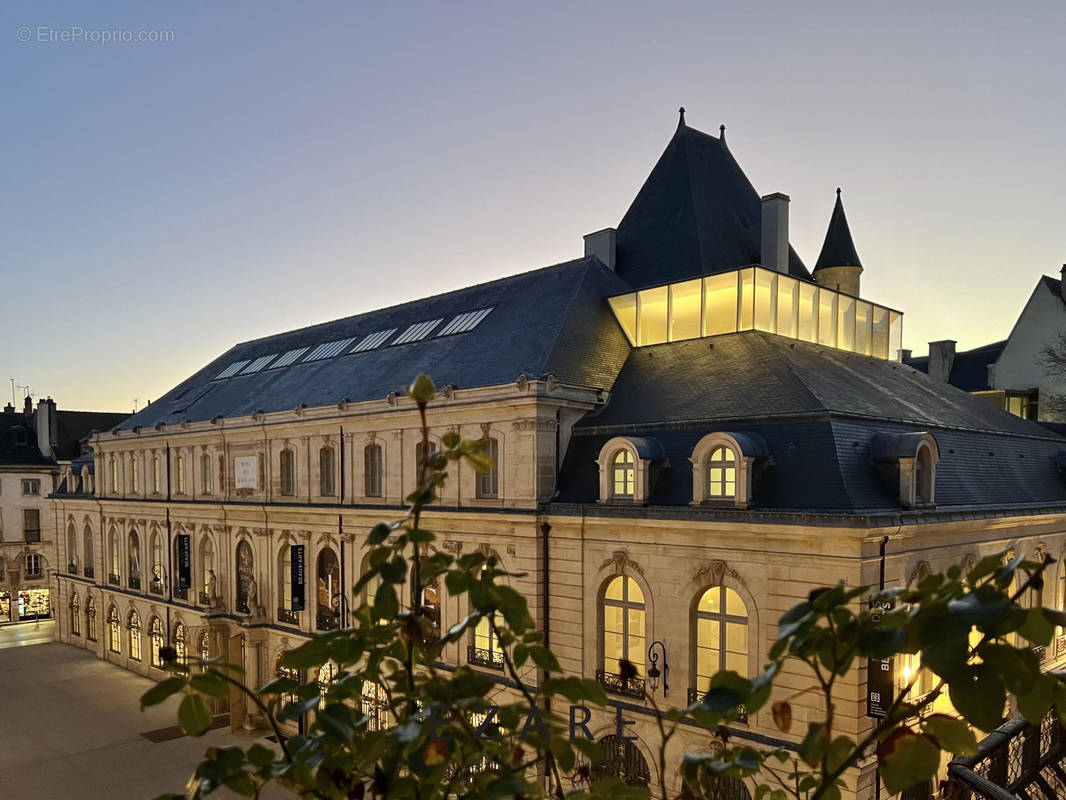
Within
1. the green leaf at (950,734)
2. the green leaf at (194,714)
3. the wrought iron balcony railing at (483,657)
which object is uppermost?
the green leaf at (950,734)

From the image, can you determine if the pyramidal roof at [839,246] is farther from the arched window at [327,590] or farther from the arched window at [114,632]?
the arched window at [114,632]

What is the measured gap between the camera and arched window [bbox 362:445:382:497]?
28578 mm

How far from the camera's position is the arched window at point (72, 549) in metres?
49.5

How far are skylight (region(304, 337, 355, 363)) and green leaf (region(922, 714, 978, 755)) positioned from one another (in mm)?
37080

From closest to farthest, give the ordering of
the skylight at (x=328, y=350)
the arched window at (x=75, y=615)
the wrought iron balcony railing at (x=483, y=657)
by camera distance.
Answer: the wrought iron balcony railing at (x=483, y=657) < the skylight at (x=328, y=350) < the arched window at (x=75, y=615)

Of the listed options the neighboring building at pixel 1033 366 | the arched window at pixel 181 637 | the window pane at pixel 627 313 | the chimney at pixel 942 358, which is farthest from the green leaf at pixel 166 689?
the chimney at pixel 942 358

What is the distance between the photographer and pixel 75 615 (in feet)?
165

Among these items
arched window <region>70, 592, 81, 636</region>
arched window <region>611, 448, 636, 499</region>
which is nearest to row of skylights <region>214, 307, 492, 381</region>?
arched window <region>611, 448, 636, 499</region>

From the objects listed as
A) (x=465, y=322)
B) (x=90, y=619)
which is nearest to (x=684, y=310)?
(x=465, y=322)

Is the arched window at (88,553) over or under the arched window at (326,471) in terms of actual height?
under

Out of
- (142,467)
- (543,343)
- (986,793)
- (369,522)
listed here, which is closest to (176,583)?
(142,467)

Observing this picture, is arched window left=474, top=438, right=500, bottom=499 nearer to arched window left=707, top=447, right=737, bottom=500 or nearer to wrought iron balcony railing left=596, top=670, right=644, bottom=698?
wrought iron balcony railing left=596, top=670, right=644, bottom=698

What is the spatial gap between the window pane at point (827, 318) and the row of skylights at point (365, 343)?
13.4 metres

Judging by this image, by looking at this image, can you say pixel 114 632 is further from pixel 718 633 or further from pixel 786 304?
pixel 786 304
